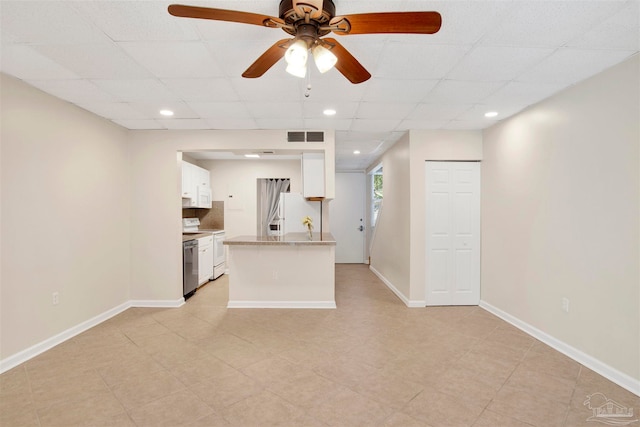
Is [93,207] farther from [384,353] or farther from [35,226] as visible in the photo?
[384,353]

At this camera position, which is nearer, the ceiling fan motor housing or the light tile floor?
the ceiling fan motor housing

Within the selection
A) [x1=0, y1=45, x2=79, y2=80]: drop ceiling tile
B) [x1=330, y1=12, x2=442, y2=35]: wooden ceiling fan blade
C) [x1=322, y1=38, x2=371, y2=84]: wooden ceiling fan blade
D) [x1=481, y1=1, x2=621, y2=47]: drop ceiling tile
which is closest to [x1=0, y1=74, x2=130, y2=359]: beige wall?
[x1=0, y1=45, x2=79, y2=80]: drop ceiling tile

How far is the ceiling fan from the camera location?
1.38 m

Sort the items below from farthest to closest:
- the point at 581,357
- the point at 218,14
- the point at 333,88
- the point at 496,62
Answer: the point at 333,88 < the point at 581,357 < the point at 496,62 < the point at 218,14

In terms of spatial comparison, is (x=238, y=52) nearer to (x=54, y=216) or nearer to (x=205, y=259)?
(x=54, y=216)

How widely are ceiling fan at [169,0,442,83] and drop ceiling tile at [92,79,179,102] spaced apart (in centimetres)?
155

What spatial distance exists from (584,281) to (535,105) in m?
1.89

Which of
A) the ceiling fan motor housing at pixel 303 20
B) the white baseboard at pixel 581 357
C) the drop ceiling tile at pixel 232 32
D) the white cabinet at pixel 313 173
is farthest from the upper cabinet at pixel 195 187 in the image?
the white baseboard at pixel 581 357

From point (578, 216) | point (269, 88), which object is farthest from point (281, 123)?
point (578, 216)

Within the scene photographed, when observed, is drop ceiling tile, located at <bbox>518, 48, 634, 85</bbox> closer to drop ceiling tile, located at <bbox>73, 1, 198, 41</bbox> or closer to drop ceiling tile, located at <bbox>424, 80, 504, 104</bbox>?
drop ceiling tile, located at <bbox>424, 80, 504, 104</bbox>

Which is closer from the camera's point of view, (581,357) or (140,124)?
(581,357)

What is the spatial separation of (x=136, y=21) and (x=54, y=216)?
2.30 meters

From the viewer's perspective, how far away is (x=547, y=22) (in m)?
1.79

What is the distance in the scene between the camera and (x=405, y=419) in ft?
6.12
